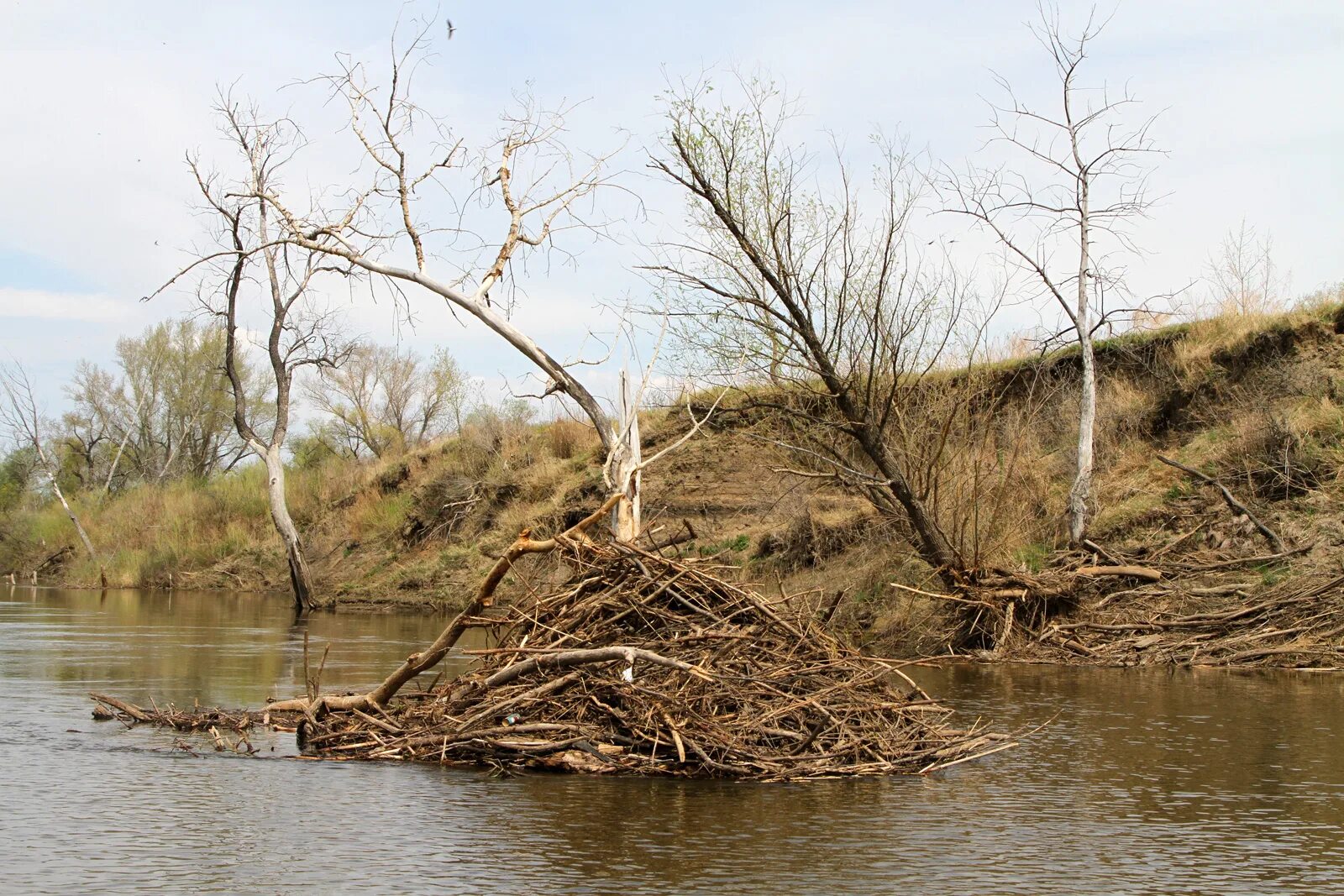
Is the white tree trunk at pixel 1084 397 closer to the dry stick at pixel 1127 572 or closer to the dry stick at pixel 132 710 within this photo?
the dry stick at pixel 1127 572

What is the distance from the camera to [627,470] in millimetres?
12305

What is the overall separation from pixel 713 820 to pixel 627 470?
207 inches

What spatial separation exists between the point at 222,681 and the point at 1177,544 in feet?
43.5

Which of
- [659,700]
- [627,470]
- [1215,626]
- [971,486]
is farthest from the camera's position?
[971,486]

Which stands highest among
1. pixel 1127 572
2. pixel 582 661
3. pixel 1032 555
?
pixel 1032 555

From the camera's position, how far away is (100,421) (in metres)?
55.9

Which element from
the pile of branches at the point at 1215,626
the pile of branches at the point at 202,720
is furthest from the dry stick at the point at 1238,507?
the pile of branches at the point at 202,720

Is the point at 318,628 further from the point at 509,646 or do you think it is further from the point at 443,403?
the point at 443,403

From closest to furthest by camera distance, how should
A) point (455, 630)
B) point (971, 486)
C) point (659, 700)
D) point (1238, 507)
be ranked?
point (659, 700)
point (455, 630)
point (1238, 507)
point (971, 486)

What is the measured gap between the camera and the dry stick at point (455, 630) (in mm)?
9242

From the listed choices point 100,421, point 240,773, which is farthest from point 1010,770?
point 100,421

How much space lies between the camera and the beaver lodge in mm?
8773

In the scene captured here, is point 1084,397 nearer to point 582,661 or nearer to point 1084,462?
point 1084,462

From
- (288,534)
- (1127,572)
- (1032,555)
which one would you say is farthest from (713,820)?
(288,534)
